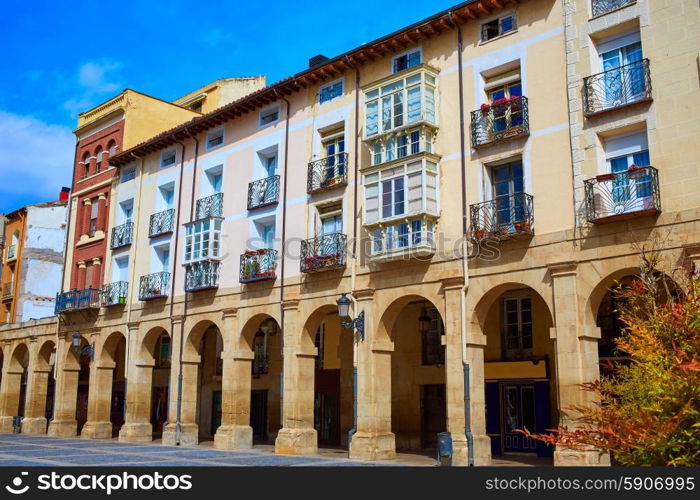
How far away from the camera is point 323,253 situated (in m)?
23.1

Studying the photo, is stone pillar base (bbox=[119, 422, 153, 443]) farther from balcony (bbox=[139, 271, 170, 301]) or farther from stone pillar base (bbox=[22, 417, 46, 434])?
stone pillar base (bbox=[22, 417, 46, 434])

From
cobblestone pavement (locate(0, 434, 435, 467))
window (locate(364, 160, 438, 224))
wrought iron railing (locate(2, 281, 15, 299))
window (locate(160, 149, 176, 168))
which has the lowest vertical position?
cobblestone pavement (locate(0, 434, 435, 467))

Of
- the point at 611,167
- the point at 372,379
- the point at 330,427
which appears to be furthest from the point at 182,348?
the point at 611,167

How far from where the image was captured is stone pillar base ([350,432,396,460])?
20.6 meters

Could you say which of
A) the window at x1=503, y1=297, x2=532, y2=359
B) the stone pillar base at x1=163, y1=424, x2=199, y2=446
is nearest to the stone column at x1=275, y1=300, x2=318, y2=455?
the stone pillar base at x1=163, y1=424, x2=199, y2=446

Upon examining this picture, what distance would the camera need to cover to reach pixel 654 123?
1659 cm

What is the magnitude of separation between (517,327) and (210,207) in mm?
12221

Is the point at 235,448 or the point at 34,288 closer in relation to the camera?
the point at 235,448

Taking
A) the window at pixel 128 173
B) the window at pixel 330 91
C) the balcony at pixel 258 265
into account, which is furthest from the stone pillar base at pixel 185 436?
the window at pixel 330 91

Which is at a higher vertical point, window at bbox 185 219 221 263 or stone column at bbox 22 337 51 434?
window at bbox 185 219 221 263

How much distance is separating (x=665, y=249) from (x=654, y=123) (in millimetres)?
2914

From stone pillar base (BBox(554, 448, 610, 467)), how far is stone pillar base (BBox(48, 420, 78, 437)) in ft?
80.1

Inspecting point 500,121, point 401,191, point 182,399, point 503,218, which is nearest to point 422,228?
point 401,191

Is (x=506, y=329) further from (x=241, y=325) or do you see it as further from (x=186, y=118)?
(x=186, y=118)
